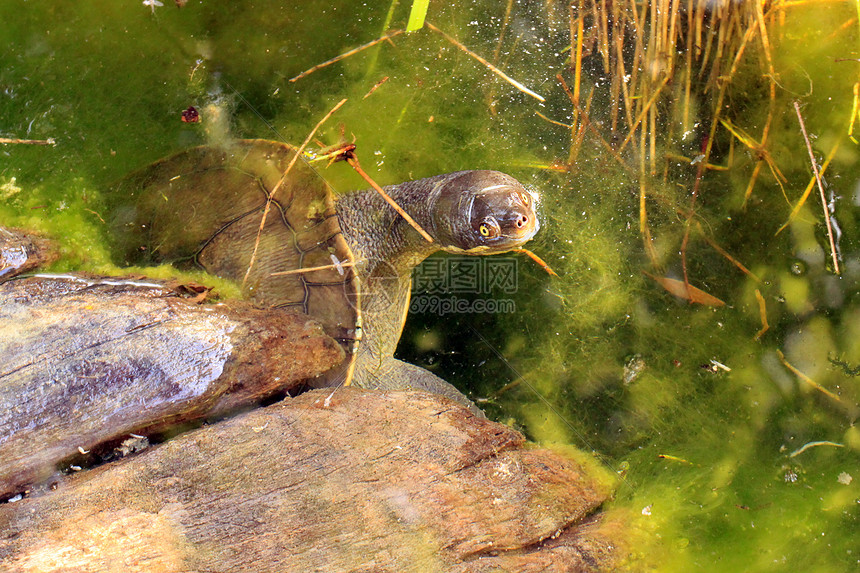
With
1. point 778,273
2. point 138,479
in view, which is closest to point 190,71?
point 138,479

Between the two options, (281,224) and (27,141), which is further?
(27,141)

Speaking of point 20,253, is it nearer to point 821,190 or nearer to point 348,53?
point 348,53

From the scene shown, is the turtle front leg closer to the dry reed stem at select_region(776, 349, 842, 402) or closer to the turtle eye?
the turtle eye

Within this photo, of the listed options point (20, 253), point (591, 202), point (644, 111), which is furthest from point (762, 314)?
point (20, 253)

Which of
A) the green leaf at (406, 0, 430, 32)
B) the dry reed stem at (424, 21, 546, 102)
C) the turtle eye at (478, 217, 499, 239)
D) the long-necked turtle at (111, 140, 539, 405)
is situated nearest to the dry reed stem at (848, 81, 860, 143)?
the dry reed stem at (424, 21, 546, 102)

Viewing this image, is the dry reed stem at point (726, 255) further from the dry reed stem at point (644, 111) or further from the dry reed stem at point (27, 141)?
the dry reed stem at point (27, 141)

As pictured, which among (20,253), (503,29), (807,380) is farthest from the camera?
(503,29)

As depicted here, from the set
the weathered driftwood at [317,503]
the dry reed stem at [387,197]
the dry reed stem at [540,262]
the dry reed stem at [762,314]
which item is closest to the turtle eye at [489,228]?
the dry reed stem at [387,197]
